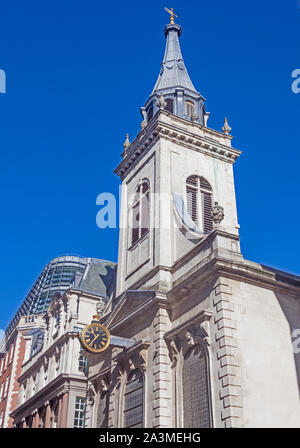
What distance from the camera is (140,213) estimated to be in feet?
88.8

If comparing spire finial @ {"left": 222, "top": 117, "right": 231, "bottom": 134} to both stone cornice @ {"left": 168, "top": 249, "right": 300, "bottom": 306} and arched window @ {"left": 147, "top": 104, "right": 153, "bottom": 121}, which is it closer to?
arched window @ {"left": 147, "top": 104, "right": 153, "bottom": 121}

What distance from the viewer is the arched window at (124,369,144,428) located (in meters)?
20.5

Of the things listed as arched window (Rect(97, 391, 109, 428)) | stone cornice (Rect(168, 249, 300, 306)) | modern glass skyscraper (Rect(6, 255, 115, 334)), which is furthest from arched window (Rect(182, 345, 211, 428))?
modern glass skyscraper (Rect(6, 255, 115, 334))

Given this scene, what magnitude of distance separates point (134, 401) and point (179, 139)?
46.4ft

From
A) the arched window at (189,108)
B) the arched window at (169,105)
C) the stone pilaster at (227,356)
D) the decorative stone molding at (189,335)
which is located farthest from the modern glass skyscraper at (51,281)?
the stone pilaster at (227,356)

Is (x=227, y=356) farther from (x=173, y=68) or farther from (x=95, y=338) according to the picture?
(x=173, y=68)

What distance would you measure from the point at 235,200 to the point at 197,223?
12.0ft

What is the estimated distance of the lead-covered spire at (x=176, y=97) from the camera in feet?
99.2

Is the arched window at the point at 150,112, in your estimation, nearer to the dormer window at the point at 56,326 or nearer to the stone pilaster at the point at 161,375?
the stone pilaster at the point at 161,375

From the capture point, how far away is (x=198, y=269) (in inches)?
762

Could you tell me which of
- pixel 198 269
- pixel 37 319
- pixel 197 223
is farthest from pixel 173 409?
pixel 37 319

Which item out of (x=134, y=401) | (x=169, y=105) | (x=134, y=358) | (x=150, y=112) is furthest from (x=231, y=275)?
(x=150, y=112)

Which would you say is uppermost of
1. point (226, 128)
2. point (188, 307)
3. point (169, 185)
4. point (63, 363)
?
point (226, 128)

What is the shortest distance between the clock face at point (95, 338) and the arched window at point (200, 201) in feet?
25.6
